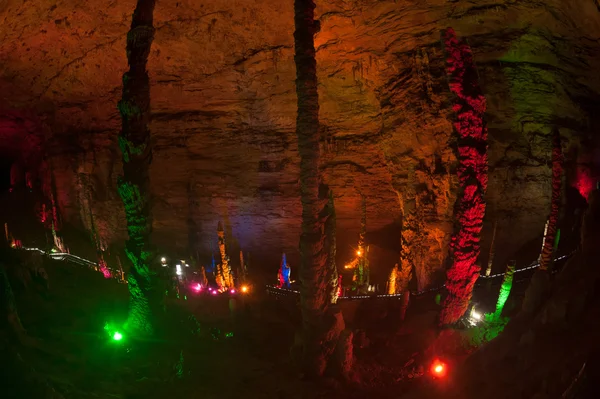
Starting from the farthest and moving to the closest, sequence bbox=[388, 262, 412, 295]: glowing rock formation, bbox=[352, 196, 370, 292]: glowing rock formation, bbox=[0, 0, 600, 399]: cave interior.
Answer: bbox=[352, 196, 370, 292]: glowing rock formation, bbox=[388, 262, 412, 295]: glowing rock formation, bbox=[0, 0, 600, 399]: cave interior

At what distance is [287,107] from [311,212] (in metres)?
7.40

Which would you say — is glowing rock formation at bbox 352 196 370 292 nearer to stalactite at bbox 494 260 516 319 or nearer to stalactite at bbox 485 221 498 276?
stalactite at bbox 485 221 498 276

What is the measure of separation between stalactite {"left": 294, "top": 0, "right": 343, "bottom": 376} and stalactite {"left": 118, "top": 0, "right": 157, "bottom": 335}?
3.02 metres

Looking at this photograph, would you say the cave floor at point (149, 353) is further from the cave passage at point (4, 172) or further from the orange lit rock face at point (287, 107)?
the cave passage at point (4, 172)

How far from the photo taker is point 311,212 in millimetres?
6863

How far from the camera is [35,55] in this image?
10.5 m

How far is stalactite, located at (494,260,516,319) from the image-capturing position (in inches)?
365

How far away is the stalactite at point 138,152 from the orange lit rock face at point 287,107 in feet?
6.98

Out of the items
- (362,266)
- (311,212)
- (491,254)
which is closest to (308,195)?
(311,212)

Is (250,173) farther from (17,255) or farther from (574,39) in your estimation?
(574,39)

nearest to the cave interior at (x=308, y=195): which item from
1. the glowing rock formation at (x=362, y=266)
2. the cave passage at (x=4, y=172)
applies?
the glowing rock formation at (x=362, y=266)

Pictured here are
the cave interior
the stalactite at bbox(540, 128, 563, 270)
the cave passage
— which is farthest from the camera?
the cave passage

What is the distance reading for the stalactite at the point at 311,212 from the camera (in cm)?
659

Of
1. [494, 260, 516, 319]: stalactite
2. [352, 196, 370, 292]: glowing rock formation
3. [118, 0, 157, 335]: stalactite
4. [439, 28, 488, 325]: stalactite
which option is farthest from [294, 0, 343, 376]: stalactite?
[352, 196, 370, 292]: glowing rock formation
